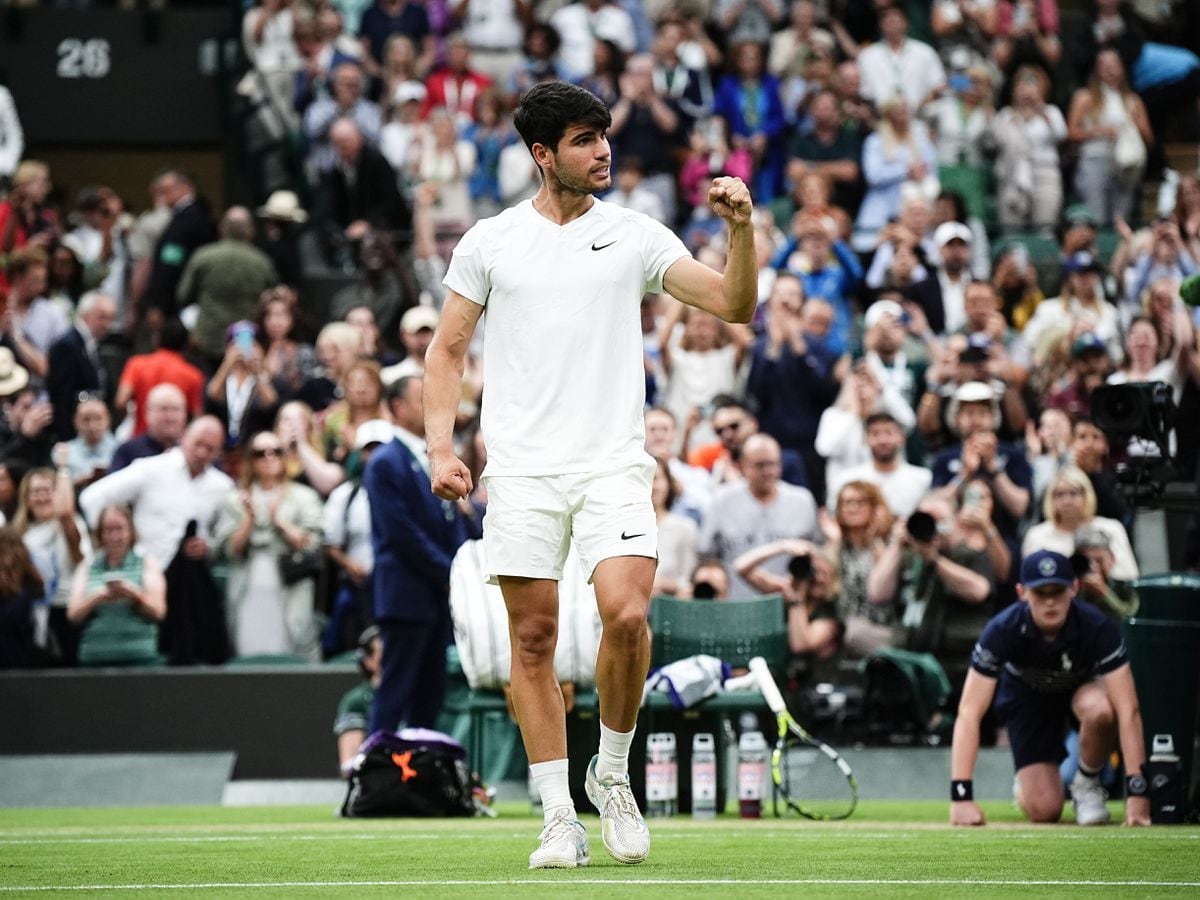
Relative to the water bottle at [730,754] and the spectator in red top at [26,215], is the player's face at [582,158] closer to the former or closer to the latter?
the water bottle at [730,754]

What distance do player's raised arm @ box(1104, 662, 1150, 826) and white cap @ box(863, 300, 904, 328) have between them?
5.72 metres

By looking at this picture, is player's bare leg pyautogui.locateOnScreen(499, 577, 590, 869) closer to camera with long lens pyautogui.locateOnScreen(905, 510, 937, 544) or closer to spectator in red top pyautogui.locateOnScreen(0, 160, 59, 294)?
camera with long lens pyautogui.locateOnScreen(905, 510, 937, 544)

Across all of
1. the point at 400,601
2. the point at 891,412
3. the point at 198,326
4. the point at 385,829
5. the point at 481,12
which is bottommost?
the point at 385,829

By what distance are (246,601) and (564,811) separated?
7879mm

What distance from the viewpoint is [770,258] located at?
56.8 feet

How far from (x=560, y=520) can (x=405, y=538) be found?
4.78 meters

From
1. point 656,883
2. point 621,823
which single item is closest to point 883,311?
point 621,823

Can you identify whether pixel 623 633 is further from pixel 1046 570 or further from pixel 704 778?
pixel 704 778

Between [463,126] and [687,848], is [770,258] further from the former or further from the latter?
[687,848]

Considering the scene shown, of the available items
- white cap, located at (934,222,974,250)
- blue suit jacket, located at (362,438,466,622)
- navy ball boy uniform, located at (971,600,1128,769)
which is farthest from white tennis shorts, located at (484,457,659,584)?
white cap, located at (934,222,974,250)

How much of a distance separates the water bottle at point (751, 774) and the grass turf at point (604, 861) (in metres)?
0.56

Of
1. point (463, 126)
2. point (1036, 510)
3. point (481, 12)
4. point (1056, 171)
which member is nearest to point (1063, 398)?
point (1036, 510)

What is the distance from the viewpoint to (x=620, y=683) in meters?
7.00

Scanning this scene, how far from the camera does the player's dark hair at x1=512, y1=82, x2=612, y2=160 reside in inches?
276
